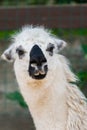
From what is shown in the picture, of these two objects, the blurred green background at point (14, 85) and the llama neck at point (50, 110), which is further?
the blurred green background at point (14, 85)

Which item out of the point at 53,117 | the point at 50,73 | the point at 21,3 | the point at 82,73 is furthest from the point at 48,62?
the point at 21,3

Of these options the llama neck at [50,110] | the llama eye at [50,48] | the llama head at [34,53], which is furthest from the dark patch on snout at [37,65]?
the llama neck at [50,110]

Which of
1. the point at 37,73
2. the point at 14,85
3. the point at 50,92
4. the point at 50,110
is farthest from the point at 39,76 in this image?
the point at 14,85

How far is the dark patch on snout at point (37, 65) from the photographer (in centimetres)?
371

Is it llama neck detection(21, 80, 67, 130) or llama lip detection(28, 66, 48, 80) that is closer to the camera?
llama lip detection(28, 66, 48, 80)

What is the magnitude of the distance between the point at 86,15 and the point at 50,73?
7.23ft

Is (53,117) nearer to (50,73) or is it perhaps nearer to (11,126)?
(50,73)

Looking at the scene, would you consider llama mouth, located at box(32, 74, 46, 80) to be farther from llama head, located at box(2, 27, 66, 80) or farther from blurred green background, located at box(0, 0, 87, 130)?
blurred green background, located at box(0, 0, 87, 130)

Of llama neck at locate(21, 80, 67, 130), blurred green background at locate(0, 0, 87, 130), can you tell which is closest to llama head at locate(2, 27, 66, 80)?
llama neck at locate(21, 80, 67, 130)

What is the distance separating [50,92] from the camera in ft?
13.0

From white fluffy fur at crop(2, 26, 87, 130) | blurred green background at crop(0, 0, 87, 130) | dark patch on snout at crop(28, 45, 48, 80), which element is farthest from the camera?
blurred green background at crop(0, 0, 87, 130)

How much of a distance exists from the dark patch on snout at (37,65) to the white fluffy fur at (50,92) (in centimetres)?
8

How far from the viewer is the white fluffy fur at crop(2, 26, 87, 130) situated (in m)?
3.91

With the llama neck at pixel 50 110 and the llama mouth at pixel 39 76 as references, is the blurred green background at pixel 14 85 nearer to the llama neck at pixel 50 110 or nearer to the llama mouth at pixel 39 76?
the llama neck at pixel 50 110
